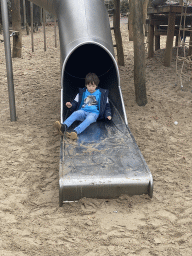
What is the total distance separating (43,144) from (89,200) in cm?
155

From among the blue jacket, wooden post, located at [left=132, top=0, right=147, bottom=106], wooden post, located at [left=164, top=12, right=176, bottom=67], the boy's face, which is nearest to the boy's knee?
the blue jacket

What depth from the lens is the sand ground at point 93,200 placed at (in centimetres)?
246

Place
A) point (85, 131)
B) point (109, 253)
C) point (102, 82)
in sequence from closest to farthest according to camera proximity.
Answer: point (109, 253) < point (85, 131) < point (102, 82)

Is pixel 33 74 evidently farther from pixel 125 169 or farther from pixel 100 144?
pixel 125 169

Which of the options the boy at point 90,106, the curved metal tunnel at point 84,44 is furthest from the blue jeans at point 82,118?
the curved metal tunnel at point 84,44

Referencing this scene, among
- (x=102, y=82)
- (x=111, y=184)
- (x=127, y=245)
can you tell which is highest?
(x=102, y=82)

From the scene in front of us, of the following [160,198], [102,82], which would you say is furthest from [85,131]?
[102,82]

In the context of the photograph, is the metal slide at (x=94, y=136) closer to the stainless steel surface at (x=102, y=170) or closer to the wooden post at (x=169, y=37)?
the stainless steel surface at (x=102, y=170)

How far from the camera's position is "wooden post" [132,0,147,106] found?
534cm

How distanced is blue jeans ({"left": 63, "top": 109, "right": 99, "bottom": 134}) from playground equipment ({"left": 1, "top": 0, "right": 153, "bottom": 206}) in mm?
84

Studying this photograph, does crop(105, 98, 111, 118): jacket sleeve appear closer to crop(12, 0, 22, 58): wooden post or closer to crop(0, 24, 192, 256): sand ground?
crop(0, 24, 192, 256): sand ground

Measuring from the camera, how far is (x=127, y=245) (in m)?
2.45

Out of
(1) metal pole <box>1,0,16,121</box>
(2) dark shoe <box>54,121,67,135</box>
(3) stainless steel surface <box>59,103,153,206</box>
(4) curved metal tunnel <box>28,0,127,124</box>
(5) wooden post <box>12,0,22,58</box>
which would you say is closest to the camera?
(3) stainless steel surface <box>59,103,153,206</box>

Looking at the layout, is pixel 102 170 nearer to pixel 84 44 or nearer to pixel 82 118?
pixel 82 118
